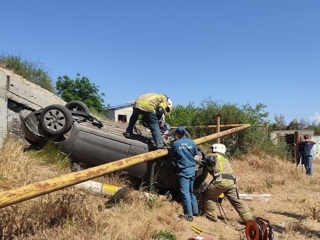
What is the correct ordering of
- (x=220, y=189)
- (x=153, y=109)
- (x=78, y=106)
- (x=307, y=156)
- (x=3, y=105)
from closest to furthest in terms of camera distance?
(x=220, y=189), (x=153, y=109), (x=3, y=105), (x=78, y=106), (x=307, y=156)

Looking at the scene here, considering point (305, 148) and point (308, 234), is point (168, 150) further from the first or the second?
point (305, 148)

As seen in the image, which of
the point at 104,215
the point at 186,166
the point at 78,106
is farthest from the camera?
the point at 78,106

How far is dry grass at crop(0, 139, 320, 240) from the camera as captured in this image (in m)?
4.21

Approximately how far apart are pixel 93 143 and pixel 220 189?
8.70 feet

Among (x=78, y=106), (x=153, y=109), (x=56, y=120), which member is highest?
(x=78, y=106)

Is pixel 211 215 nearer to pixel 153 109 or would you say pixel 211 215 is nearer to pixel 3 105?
pixel 153 109

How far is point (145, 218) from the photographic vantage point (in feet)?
16.7

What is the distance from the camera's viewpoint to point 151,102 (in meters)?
7.03

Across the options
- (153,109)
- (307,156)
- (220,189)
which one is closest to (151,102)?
(153,109)

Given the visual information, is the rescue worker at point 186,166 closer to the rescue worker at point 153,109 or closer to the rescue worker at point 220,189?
the rescue worker at point 220,189

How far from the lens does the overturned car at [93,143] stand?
6.80 meters

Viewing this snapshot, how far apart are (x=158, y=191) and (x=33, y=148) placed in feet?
9.42

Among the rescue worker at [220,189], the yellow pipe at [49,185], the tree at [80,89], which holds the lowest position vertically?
the rescue worker at [220,189]

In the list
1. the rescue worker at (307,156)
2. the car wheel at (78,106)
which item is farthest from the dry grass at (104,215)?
the rescue worker at (307,156)
